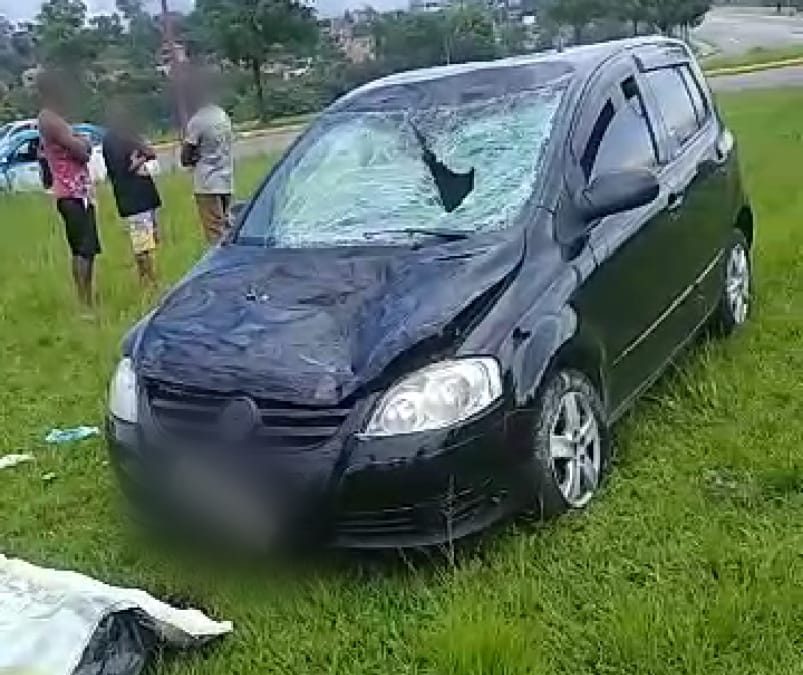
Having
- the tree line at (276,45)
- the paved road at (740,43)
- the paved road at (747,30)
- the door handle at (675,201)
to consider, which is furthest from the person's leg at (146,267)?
the paved road at (747,30)

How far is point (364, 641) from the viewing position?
11.5 feet

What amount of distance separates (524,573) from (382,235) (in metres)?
1.46

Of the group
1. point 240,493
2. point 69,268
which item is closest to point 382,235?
point 240,493

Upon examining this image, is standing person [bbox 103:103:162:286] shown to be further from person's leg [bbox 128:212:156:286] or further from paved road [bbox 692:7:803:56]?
paved road [bbox 692:7:803:56]

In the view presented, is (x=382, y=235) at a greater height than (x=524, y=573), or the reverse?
(x=382, y=235)

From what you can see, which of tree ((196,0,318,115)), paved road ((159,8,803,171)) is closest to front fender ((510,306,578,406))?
paved road ((159,8,803,171))

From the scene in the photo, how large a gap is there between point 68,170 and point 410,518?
5347 mm

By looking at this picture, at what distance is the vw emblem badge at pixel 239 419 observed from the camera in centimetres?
369

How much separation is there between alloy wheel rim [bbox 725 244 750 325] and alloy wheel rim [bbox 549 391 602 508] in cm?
200

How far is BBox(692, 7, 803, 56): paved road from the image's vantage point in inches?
1699

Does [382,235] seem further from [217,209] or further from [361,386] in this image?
[217,209]

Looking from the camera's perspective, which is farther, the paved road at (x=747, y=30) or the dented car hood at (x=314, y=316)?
the paved road at (x=747, y=30)

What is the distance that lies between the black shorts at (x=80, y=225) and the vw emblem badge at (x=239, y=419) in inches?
193

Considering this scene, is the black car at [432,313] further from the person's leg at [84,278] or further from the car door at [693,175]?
the person's leg at [84,278]
